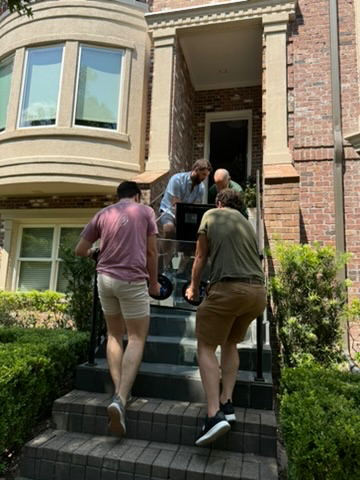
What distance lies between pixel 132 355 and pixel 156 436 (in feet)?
2.08

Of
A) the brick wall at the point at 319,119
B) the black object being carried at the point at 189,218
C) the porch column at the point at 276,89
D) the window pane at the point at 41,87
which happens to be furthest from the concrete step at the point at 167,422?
the window pane at the point at 41,87

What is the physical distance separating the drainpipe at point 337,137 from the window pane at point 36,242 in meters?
5.65

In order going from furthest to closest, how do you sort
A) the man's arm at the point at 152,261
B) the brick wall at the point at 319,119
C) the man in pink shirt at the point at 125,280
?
the brick wall at the point at 319,119 → the man's arm at the point at 152,261 → the man in pink shirt at the point at 125,280

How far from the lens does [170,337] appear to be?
4.04 metres

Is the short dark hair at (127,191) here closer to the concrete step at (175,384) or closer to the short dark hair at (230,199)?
the short dark hair at (230,199)

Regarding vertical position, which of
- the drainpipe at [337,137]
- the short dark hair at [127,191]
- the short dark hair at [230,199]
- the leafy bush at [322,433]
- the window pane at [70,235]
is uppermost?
the drainpipe at [337,137]

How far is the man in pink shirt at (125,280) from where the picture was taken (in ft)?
9.16

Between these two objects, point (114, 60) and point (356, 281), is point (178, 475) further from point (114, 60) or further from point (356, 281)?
point (114, 60)

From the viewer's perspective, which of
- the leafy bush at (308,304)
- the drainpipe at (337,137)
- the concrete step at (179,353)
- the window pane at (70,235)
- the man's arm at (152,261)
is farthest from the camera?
the window pane at (70,235)

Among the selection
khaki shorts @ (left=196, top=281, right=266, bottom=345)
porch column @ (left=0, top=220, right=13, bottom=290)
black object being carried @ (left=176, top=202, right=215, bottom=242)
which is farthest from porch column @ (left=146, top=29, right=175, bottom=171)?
khaki shorts @ (left=196, top=281, right=266, bottom=345)

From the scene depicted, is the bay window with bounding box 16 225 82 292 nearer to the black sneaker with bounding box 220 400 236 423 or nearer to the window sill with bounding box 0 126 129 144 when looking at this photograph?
the window sill with bounding box 0 126 129 144

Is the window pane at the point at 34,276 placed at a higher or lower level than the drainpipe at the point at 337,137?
lower

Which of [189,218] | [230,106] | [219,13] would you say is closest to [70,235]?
[189,218]

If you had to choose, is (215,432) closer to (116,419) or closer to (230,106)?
(116,419)
